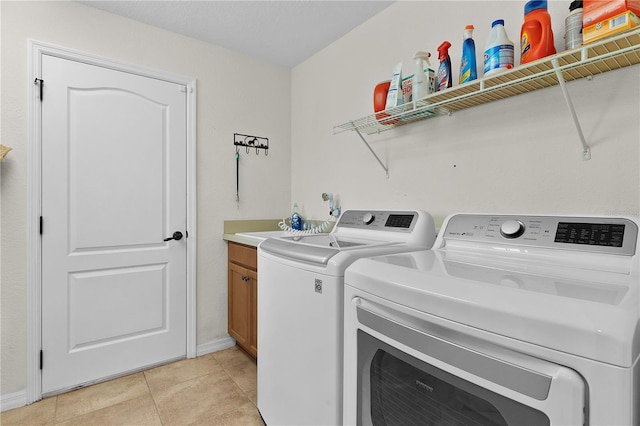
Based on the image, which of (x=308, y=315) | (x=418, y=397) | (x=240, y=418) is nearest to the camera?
(x=418, y=397)

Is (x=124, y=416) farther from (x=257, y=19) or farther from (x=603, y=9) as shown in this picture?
(x=603, y=9)

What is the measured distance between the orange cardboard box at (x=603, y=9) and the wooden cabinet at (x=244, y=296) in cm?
191

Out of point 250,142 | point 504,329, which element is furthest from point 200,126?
point 504,329

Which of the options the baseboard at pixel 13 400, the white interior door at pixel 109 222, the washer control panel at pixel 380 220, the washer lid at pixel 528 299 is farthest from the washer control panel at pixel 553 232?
the baseboard at pixel 13 400

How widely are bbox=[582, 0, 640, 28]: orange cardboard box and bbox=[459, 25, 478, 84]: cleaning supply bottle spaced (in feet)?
1.24

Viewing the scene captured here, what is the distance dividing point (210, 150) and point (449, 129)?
174cm

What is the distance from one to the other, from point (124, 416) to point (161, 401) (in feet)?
0.62

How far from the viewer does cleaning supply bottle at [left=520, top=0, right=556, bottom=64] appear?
117 cm

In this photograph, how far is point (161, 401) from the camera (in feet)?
6.07

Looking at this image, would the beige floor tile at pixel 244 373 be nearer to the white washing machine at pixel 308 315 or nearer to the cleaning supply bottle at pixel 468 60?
the white washing machine at pixel 308 315

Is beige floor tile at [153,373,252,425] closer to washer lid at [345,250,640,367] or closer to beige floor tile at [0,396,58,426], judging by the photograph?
beige floor tile at [0,396,58,426]

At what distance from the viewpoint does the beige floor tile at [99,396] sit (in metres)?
1.78

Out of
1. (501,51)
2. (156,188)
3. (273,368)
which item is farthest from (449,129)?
(156,188)

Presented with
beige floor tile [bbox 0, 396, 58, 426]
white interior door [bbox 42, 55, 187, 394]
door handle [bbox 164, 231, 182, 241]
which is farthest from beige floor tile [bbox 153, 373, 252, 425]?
door handle [bbox 164, 231, 182, 241]
